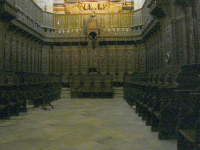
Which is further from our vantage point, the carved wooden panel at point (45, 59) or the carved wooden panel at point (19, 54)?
the carved wooden panel at point (45, 59)

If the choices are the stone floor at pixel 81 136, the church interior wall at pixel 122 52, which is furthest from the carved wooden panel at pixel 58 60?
the stone floor at pixel 81 136

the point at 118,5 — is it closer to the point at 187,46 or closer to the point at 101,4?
the point at 101,4

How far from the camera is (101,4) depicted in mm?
20281

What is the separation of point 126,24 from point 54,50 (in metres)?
7.71

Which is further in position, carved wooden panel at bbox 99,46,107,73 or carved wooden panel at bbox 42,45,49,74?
carved wooden panel at bbox 99,46,107,73

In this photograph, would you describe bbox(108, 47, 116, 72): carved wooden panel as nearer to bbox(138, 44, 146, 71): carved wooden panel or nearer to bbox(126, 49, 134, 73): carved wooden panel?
bbox(126, 49, 134, 73): carved wooden panel

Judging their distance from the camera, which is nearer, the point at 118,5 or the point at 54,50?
the point at 54,50

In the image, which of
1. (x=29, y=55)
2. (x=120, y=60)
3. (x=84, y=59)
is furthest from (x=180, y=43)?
(x=29, y=55)

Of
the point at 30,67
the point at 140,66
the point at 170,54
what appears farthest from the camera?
the point at 140,66

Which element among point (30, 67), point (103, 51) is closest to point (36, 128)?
point (30, 67)

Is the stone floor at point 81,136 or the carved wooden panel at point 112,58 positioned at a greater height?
the carved wooden panel at point 112,58

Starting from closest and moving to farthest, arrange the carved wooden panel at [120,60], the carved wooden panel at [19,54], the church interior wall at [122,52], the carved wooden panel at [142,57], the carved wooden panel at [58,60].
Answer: the church interior wall at [122,52], the carved wooden panel at [19,54], the carved wooden panel at [142,57], the carved wooden panel at [120,60], the carved wooden panel at [58,60]

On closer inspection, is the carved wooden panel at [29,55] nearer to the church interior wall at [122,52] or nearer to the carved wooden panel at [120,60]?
the church interior wall at [122,52]

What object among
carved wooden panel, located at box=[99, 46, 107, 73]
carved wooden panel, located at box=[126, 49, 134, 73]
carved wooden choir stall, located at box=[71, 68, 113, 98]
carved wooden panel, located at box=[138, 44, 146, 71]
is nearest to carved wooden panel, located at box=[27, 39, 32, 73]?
carved wooden choir stall, located at box=[71, 68, 113, 98]
